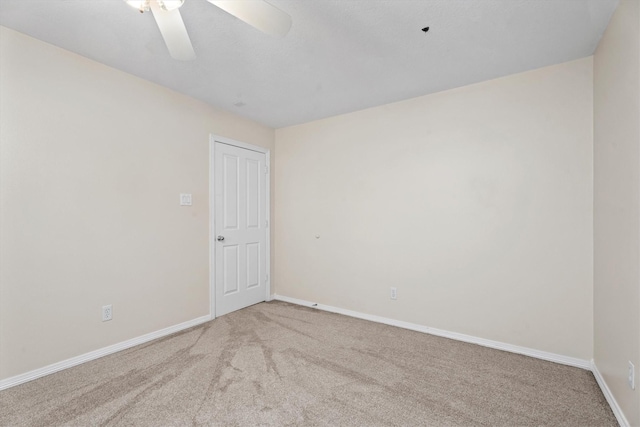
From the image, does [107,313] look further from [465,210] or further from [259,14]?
[465,210]

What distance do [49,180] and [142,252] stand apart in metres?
0.89

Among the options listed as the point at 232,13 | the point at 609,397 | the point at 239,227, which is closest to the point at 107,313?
the point at 239,227

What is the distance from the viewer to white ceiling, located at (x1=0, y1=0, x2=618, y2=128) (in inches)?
70.9

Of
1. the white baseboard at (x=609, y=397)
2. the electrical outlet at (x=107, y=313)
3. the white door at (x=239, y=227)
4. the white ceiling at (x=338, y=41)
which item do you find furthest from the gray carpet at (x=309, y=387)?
the white ceiling at (x=338, y=41)

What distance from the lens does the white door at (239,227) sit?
349cm

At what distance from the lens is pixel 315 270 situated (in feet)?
12.7

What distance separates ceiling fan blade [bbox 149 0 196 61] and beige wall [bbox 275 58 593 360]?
2.19 m

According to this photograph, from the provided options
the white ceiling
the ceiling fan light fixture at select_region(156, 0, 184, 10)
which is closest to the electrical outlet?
the white ceiling

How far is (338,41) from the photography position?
83.6 inches

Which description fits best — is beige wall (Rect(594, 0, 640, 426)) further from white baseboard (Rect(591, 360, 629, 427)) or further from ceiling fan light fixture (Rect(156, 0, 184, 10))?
ceiling fan light fixture (Rect(156, 0, 184, 10))

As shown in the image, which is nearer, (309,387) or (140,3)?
(140,3)

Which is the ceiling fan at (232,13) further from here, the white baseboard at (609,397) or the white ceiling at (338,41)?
the white baseboard at (609,397)

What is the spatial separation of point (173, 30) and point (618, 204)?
8.74 ft

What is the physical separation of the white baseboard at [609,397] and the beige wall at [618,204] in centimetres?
3
